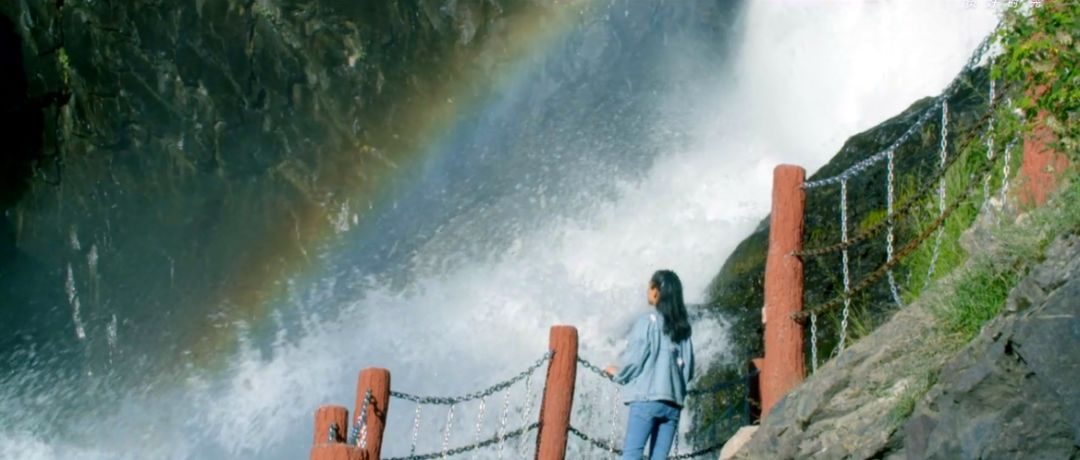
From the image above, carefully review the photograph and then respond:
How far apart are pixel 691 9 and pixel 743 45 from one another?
1693 millimetres

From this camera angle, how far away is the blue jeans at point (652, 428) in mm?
8641

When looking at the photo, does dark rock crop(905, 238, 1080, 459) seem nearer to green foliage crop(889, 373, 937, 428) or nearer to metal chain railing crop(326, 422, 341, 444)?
green foliage crop(889, 373, 937, 428)

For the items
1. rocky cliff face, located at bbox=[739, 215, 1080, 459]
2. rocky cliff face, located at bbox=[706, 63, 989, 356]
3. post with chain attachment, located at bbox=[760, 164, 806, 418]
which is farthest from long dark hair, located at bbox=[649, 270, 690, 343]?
rocky cliff face, located at bbox=[706, 63, 989, 356]

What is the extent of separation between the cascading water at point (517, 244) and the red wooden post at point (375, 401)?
409cm

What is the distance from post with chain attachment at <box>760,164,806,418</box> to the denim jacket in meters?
0.59

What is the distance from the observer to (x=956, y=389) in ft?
21.1

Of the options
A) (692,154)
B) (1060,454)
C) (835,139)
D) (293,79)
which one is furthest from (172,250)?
(1060,454)

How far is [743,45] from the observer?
22.3 m

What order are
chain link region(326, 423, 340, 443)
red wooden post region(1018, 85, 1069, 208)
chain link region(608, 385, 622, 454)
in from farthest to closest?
chain link region(608, 385, 622, 454), chain link region(326, 423, 340, 443), red wooden post region(1018, 85, 1069, 208)

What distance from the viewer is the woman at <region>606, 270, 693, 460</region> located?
862 centimetres

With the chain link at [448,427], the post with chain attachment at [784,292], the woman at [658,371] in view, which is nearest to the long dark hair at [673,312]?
the woman at [658,371]

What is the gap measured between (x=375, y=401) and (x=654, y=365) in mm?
1650

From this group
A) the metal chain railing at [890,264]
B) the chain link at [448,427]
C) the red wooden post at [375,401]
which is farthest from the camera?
the chain link at [448,427]

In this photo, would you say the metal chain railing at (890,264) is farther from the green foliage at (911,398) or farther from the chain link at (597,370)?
the green foliage at (911,398)
